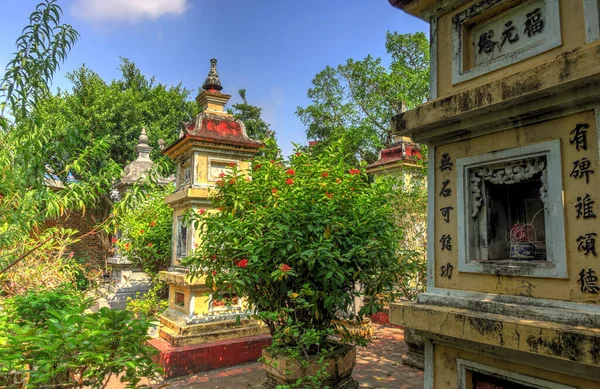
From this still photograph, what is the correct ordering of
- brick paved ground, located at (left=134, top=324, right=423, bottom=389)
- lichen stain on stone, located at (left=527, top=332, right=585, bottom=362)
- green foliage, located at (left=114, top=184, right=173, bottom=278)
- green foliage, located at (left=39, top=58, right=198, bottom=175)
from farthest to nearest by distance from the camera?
green foliage, located at (left=39, top=58, right=198, bottom=175) < green foliage, located at (left=114, top=184, right=173, bottom=278) < brick paved ground, located at (left=134, top=324, right=423, bottom=389) < lichen stain on stone, located at (left=527, top=332, right=585, bottom=362)

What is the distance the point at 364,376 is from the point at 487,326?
11.8 feet

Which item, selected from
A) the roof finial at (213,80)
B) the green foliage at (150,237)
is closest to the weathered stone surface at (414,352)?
the green foliage at (150,237)

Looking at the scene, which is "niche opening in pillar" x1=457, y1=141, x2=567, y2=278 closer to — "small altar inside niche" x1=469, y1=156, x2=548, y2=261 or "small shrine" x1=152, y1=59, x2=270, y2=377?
"small altar inside niche" x1=469, y1=156, x2=548, y2=261

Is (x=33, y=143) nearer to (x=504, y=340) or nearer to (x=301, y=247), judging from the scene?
(x=301, y=247)

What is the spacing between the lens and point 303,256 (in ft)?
13.1

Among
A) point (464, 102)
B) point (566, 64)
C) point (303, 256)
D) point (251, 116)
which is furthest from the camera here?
point (251, 116)

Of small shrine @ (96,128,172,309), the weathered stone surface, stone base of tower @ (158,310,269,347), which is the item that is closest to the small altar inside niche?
the weathered stone surface

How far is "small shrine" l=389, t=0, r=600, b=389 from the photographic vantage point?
7.74 feet

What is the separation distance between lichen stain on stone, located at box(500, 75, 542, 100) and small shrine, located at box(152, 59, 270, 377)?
4.18 m

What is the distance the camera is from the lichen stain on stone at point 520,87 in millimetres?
2472

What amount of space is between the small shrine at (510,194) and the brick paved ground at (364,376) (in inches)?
103

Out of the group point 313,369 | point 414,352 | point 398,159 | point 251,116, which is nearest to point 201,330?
point 313,369

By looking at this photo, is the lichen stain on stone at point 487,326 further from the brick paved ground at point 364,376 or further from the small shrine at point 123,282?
the small shrine at point 123,282

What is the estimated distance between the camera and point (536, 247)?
2799 millimetres
